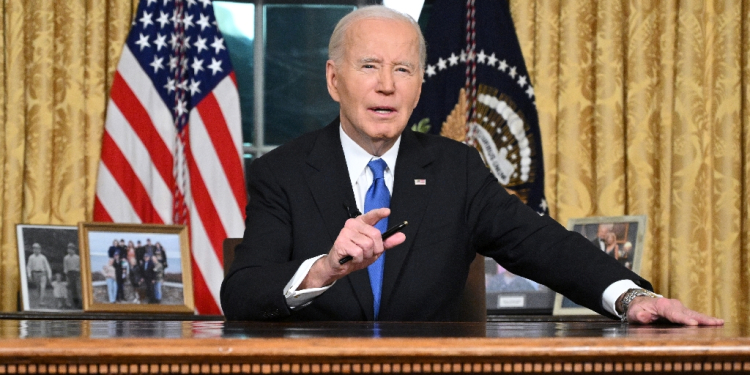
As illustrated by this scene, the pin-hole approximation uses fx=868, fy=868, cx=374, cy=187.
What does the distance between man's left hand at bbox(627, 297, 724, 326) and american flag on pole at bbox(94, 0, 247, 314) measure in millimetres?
1981

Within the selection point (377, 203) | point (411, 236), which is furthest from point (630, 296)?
point (377, 203)

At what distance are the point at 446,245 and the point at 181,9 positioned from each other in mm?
1798

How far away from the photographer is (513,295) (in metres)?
3.19

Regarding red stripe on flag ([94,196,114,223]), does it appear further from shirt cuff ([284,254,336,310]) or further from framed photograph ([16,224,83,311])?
shirt cuff ([284,254,336,310])

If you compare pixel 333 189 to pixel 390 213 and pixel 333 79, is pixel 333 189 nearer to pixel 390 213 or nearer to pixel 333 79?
pixel 390 213

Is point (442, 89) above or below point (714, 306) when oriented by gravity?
above

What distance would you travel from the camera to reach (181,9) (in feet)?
11.1

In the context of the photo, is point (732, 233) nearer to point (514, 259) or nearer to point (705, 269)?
point (705, 269)

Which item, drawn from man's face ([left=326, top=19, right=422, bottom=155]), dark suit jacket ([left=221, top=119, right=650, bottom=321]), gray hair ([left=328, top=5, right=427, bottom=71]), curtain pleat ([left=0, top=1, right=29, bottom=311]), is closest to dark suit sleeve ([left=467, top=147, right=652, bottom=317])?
dark suit jacket ([left=221, top=119, right=650, bottom=321])

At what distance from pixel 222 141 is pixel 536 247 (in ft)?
5.54

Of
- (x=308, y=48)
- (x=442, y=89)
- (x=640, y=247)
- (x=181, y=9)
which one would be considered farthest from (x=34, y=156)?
(x=640, y=247)

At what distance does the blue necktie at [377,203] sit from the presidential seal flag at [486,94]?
1.26 m

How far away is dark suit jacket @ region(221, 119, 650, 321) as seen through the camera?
190 centimetres

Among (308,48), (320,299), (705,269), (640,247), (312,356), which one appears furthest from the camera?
(308,48)
